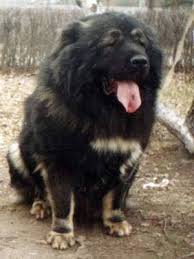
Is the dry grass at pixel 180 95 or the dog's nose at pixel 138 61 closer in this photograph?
the dog's nose at pixel 138 61

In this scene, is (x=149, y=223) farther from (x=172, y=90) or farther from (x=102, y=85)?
(x=172, y=90)

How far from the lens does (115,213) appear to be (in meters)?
5.09

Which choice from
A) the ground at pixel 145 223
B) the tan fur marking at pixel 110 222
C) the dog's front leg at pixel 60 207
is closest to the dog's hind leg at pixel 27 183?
the ground at pixel 145 223

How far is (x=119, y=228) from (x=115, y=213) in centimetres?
14

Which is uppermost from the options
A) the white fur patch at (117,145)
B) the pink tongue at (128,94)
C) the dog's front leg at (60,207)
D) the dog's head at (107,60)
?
the dog's head at (107,60)

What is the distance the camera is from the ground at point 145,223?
15.3 ft

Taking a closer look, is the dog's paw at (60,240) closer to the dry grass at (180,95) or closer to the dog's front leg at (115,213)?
the dog's front leg at (115,213)

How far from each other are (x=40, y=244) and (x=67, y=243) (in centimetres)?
23

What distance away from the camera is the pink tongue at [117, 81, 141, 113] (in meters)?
4.33

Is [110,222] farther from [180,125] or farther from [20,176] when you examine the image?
[180,125]

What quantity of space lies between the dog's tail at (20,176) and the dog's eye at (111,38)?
1.48 metres

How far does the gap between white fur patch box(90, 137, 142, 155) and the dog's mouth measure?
0.33 metres

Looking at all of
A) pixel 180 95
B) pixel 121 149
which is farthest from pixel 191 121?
pixel 180 95

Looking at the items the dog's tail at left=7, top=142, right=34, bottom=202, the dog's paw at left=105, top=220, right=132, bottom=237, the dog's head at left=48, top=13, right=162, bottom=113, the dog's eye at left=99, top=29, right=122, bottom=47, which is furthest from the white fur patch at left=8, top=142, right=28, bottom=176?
the dog's eye at left=99, top=29, right=122, bottom=47
